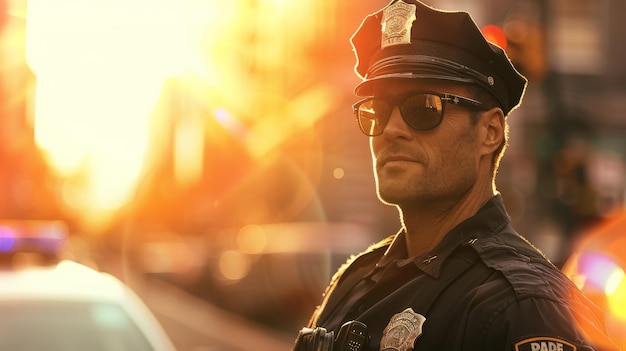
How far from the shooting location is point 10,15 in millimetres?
8266

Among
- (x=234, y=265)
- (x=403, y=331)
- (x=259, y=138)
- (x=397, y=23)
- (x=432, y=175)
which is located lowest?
(x=234, y=265)

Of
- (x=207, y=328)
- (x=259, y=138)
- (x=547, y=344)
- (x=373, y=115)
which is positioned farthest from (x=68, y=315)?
(x=259, y=138)

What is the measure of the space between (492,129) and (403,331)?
594mm

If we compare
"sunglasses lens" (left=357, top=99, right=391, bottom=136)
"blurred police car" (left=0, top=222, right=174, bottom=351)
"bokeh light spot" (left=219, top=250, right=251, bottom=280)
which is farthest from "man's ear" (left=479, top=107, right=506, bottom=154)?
"bokeh light spot" (left=219, top=250, right=251, bottom=280)

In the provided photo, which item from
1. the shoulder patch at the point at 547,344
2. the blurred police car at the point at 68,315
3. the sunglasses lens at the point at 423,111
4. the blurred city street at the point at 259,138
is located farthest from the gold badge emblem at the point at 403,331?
the blurred police car at the point at 68,315

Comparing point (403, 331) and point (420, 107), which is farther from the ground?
point (420, 107)

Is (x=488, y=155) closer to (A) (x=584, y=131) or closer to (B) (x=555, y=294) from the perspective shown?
(B) (x=555, y=294)

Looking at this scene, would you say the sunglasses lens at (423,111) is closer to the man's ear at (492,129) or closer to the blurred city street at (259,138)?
the man's ear at (492,129)

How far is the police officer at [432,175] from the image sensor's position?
Answer: 6.89ft

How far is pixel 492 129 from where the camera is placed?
2428 mm

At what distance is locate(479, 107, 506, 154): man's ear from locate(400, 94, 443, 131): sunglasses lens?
129 millimetres

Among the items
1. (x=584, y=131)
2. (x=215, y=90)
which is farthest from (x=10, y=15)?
(x=215, y=90)

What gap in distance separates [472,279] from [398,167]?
38 centimetres

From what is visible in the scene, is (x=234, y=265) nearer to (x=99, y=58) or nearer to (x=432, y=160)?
(x=99, y=58)
